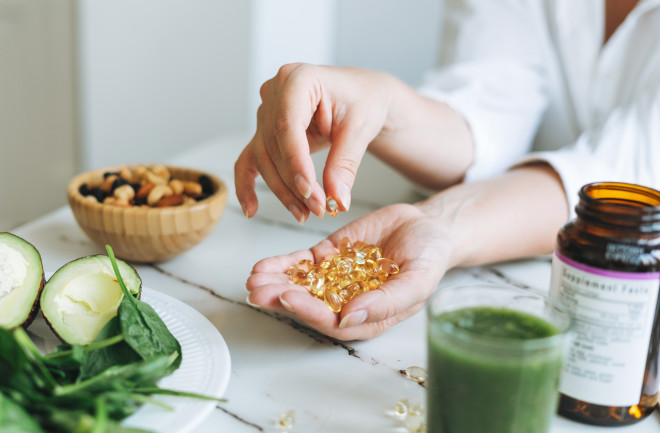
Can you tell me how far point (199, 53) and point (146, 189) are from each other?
136cm

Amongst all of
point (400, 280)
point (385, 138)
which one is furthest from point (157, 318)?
point (385, 138)

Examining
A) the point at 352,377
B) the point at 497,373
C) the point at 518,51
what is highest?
the point at 518,51

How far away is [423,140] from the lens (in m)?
1.11

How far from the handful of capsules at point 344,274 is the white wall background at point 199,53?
1496mm

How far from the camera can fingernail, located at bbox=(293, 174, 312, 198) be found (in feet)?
2.46

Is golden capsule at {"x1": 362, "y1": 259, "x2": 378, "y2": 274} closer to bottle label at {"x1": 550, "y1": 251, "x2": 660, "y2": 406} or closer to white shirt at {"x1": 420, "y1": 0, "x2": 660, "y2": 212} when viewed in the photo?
bottle label at {"x1": 550, "y1": 251, "x2": 660, "y2": 406}

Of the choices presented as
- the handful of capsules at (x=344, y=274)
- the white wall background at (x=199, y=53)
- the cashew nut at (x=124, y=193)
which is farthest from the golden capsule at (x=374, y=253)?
the white wall background at (x=199, y=53)

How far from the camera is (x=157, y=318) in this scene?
0.66 m

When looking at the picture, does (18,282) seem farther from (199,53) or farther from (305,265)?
(199,53)

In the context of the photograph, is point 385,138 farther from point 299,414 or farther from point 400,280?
point 299,414

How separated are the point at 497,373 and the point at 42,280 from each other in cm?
47

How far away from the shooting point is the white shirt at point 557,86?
1.08 meters

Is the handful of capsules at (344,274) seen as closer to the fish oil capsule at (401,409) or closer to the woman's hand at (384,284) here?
the woman's hand at (384,284)

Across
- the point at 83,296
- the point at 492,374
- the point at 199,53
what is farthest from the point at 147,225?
the point at 199,53
